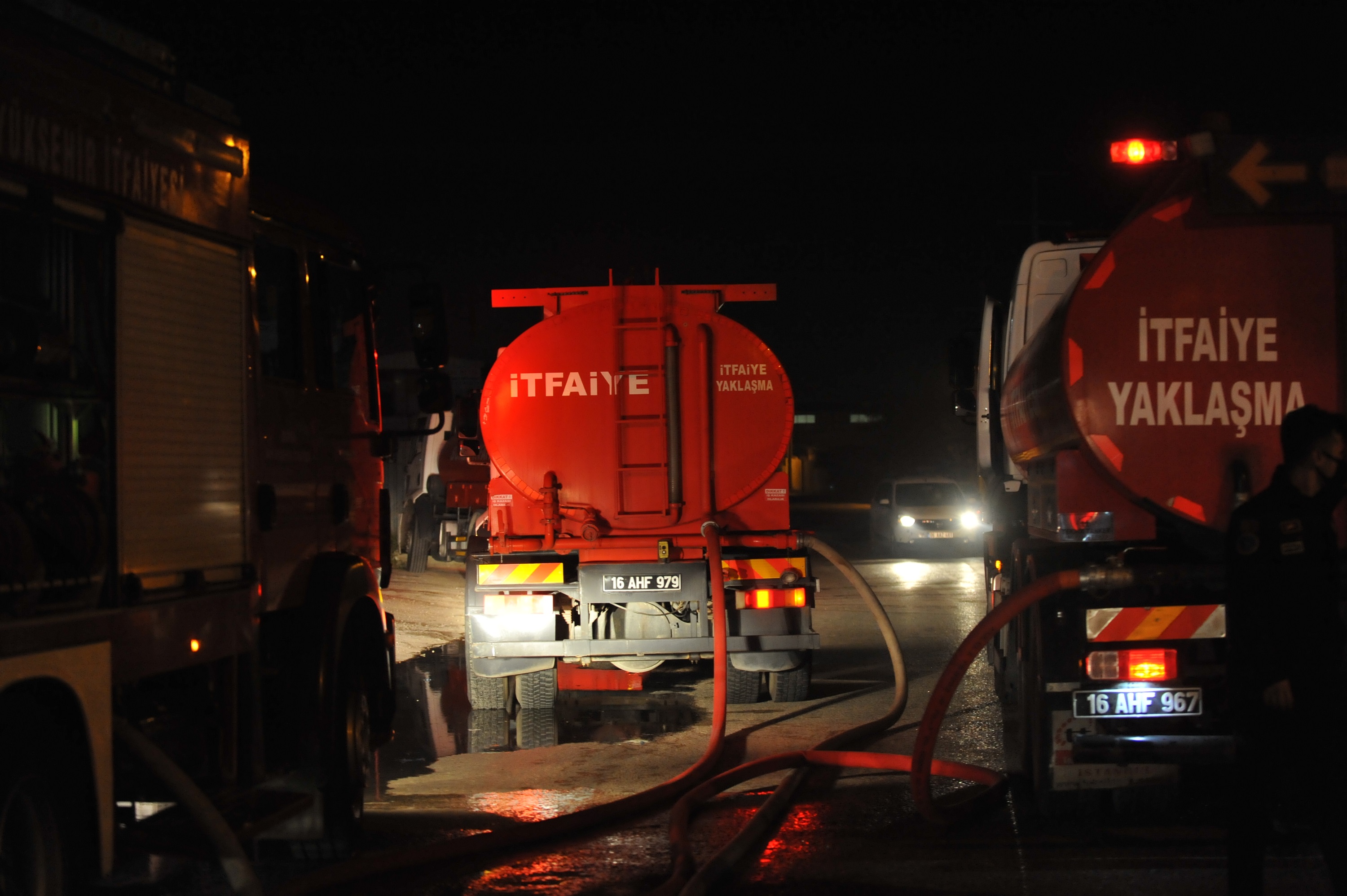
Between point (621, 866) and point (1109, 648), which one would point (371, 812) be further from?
point (1109, 648)

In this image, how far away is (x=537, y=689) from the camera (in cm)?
974

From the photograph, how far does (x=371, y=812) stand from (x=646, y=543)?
132 inches

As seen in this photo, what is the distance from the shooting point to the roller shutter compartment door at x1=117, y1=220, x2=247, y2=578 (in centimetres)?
430

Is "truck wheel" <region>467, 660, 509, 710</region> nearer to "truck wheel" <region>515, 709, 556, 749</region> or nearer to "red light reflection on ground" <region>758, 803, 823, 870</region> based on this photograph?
"truck wheel" <region>515, 709, 556, 749</region>

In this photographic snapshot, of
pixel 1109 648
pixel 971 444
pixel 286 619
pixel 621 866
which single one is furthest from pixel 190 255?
pixel 971 444

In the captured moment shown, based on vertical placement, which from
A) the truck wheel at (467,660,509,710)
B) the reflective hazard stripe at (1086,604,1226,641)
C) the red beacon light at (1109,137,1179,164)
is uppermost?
the red beacon light at (1109,137,1179,164)

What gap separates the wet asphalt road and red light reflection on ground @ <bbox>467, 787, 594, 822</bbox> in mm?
14

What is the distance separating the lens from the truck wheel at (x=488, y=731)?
8.73m

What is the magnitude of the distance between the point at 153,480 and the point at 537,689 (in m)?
5.64

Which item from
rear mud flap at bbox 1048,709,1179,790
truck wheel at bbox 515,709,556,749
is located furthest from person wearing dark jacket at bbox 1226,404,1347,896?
truck wheel at bbox 515,709,556,749

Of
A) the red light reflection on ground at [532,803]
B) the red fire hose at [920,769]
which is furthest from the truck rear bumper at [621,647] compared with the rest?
the red light reflection on ground at [532,803]

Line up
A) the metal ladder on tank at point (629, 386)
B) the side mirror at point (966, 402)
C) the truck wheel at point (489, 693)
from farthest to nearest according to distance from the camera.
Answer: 1. the side mirror at point (966, 402)
2. the truck wheel at point (489, 693)
3. the metal ladder on tank at point (629, 386)

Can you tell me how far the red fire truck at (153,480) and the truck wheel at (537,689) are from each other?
3535 millimetres

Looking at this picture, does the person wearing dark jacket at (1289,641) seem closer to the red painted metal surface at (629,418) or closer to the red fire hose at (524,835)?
the red fire hose at (524,835)
